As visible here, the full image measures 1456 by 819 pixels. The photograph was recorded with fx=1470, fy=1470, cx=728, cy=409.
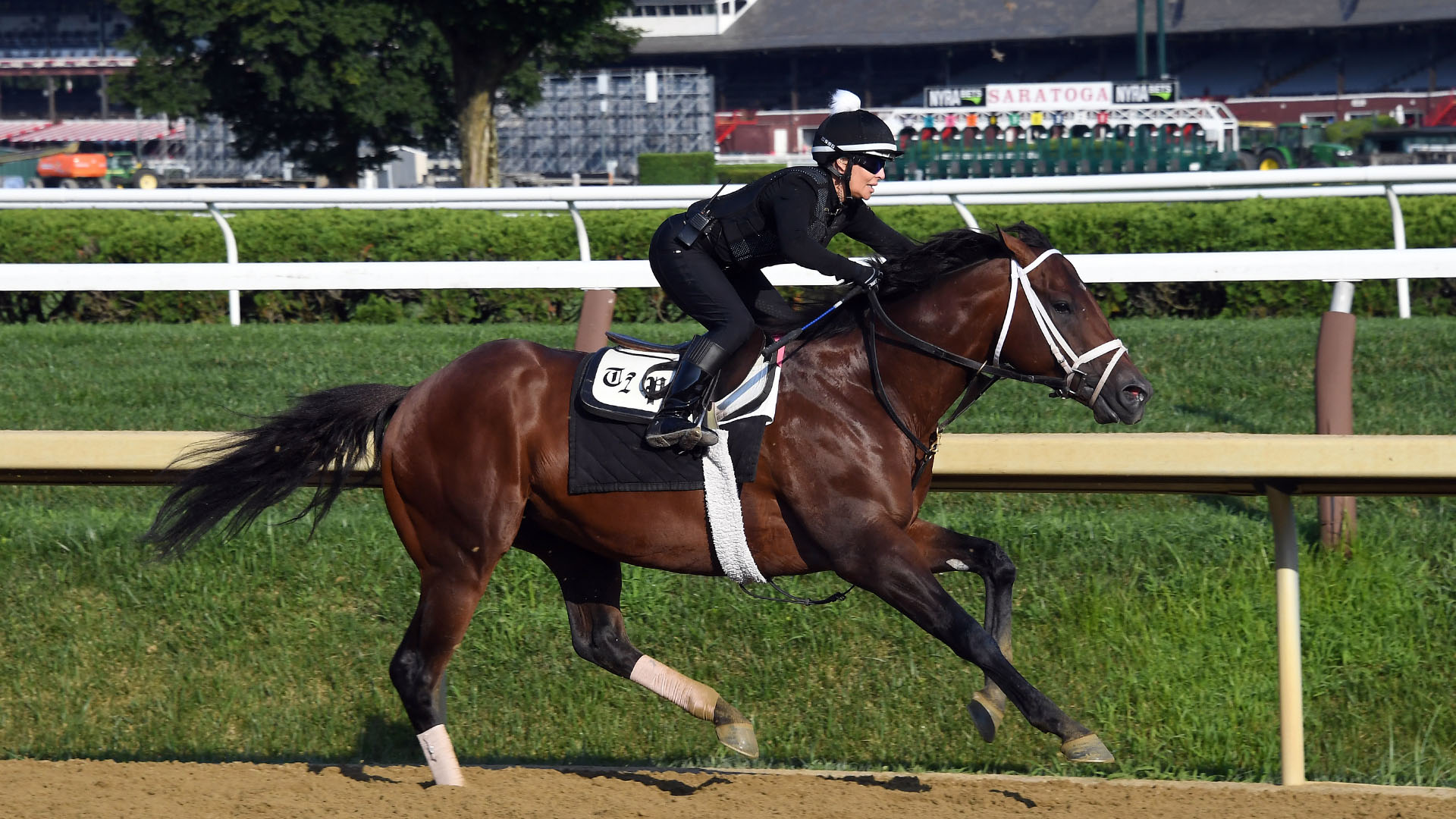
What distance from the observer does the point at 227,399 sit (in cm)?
693

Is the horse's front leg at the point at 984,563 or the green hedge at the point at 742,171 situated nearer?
the horse's front leg at the point at 984,563

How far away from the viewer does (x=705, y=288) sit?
377 cm

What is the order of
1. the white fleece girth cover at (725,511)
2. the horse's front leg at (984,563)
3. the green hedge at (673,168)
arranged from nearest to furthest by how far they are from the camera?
1. the white fleece girth cover at (725,511)
2. the horse's front leg at (984,563)
3. the green hedge at (673,168)

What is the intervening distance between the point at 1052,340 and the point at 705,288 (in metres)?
0.88

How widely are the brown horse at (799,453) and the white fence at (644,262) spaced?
1394 mm

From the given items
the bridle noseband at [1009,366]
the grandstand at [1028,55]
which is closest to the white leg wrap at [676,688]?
the bridle noseband at [1009,366]

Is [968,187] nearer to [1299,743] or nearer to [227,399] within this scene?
[227,399]

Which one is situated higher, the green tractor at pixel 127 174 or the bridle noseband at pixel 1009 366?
the green tractor at pixel 127 174

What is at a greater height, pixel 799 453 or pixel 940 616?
pixel 799 453

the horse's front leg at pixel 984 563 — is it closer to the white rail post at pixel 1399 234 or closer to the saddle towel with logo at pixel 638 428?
the saddle towel with logo at pixel 638 428

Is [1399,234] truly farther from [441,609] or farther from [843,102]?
[441,609]

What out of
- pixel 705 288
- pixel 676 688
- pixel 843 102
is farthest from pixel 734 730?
pixel 843 102

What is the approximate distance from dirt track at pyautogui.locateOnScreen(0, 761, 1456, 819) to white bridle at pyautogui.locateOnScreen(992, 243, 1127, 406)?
1039 millimetres

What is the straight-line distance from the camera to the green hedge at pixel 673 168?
130ft
